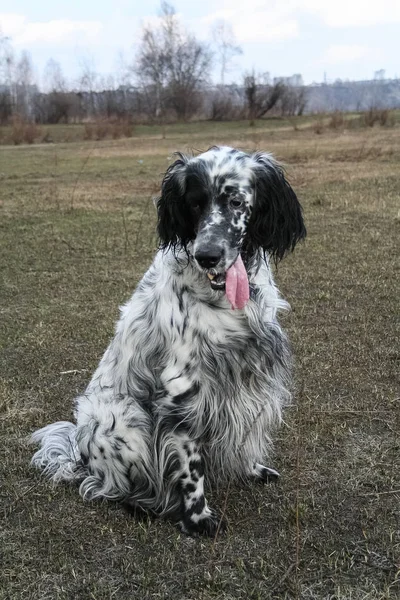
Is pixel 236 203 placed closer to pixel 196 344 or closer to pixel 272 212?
pixel 272 212

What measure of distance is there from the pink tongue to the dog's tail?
117 centimetres

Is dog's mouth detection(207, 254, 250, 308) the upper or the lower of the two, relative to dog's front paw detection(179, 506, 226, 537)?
upper

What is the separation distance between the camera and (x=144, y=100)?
5247 cm

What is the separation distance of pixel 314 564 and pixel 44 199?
1005 cm

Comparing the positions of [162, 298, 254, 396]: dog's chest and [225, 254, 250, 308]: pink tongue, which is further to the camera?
[162, 298, 254, 396]: dog's chest

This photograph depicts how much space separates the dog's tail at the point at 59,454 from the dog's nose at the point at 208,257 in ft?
4.00

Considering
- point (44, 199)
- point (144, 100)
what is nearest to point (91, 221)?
point (44, 199)

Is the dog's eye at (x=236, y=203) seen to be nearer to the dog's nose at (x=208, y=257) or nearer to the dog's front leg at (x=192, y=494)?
the dog's nose at (x=208, y=257)

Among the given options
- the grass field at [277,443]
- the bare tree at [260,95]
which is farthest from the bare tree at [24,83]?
the grass field at [277,443]

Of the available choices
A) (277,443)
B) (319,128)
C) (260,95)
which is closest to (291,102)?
(260,95)

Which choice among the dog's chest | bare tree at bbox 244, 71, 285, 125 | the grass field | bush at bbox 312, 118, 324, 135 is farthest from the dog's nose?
bare tree at bbox 244, 71, 285, 125

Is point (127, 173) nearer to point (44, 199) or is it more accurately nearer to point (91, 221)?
point (44, 199)

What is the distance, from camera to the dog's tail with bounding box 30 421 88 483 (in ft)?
10.3

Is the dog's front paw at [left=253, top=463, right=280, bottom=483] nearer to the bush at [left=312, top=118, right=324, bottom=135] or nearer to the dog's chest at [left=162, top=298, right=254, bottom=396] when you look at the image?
the dog's chest at [left=162, top=298, right=254, bottom=396]
